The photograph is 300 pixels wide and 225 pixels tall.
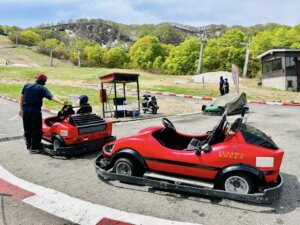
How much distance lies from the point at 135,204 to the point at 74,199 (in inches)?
40.7

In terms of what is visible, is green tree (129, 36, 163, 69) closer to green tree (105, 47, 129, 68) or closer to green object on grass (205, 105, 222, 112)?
green tree (105, 47, 129, 68)

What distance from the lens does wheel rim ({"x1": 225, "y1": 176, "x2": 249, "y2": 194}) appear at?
183 inches

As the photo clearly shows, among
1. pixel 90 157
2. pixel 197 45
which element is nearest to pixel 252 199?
pixel 90 157

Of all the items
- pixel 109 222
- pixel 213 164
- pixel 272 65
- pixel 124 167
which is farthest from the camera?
pixel 272 65

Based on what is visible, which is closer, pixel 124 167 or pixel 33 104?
pixel 124 167

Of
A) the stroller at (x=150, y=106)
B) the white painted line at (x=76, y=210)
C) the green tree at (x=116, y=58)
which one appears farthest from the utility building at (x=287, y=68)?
the green tree at (x=116, y=58)

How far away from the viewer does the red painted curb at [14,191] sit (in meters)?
4.89

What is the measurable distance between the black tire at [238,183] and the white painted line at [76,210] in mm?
1146

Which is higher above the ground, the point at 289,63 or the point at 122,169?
the point at 289,63

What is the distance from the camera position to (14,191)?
16.8 ft

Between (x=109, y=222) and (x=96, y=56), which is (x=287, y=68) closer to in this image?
(x=109, y=222)

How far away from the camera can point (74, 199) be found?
15.7 feet

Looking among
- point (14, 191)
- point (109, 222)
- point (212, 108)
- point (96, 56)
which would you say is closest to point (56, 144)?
point (14, 191)

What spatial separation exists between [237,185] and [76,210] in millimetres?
2567
